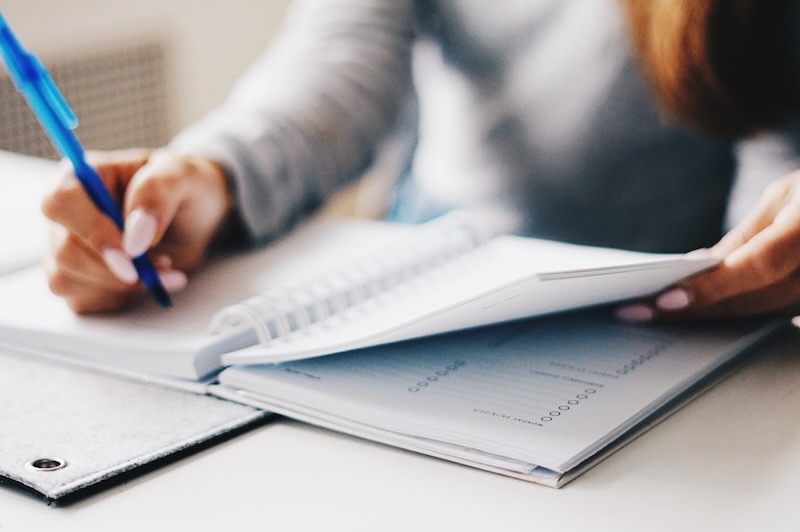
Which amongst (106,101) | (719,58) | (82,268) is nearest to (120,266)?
(82,268)

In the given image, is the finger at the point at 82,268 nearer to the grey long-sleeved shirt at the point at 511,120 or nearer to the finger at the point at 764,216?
the grey long-sleeved shirt at the point at 511,120

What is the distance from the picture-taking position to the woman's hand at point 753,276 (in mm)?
583

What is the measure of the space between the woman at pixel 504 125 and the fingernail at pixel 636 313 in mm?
280

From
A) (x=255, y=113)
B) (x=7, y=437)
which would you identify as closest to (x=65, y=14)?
(x=255, y=113)

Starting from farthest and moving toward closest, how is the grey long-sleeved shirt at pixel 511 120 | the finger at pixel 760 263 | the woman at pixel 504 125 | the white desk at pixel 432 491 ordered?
1. the grey long-sleeved shirt at pixel 511 120
2. the woman at pixel 504 125
3. the finger at pixel 760 263
4. the white desk at pixel 432 491

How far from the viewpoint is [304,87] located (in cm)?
94

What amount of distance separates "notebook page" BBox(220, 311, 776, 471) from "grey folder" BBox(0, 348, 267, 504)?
0.04 metres

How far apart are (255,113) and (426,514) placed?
Result: 513 millimetres

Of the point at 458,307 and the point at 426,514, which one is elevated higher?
the point at 458,307

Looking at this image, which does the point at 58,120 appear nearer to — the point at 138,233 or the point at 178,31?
the point at 138,233

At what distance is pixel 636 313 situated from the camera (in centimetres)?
63

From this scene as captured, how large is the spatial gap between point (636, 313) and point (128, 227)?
329 millimetres

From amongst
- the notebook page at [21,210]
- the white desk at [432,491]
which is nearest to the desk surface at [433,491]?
the white desk at [432,491]

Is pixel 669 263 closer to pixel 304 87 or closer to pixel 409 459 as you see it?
pixel 409 459
